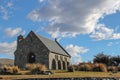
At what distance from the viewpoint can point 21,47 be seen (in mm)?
73312

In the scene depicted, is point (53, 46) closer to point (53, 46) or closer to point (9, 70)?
point (53, 46)

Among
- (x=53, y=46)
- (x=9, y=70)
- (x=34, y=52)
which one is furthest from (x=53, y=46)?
(x=9, y=70)

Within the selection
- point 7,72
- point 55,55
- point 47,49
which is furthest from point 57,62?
point 7,72

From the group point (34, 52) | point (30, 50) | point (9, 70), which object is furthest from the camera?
point (30, 50)

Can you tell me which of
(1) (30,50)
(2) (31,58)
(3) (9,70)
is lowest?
(3) (9,70)

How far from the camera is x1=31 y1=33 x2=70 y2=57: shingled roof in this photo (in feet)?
239

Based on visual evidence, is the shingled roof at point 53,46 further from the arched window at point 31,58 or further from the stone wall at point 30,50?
the arched window at point 31,58

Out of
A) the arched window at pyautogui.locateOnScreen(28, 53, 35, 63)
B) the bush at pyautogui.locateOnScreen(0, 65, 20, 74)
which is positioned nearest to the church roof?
the arched window at pyautogui.locateOnScreen(28, 53, 35, 63)

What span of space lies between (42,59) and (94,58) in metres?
18.6

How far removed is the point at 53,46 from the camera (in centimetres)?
7944

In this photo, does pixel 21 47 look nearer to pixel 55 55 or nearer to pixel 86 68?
pixel 55 55

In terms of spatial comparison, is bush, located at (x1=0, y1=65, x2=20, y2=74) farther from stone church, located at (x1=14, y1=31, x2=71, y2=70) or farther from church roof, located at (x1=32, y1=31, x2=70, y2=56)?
church roof, located at (x1=32, y1=31, x2=70, y2=56)

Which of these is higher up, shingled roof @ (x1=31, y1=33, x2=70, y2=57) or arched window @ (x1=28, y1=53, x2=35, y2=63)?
shingled roof @ (x1=31, y1=33, x2=70, y2=57)

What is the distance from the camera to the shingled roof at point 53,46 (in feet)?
239
